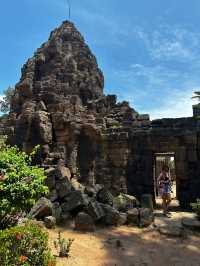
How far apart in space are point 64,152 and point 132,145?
12.6 ft

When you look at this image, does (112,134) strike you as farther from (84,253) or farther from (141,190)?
(84,253)

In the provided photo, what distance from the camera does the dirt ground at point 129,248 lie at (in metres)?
6.93

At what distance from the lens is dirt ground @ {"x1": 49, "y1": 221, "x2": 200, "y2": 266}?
22.7 feet

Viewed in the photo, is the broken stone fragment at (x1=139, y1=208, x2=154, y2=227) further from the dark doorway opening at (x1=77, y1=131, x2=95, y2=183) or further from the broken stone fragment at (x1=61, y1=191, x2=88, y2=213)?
the dark doorway opening at (x1=77, y1=131, x2=95, y2=183)

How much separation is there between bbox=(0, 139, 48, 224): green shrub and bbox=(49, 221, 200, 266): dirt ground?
1.53 metres

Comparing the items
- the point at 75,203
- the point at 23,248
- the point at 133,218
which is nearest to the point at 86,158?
the point at 75,203

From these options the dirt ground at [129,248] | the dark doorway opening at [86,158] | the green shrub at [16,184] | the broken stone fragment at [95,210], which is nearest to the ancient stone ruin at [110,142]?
the dark doorway opening at [86,158]

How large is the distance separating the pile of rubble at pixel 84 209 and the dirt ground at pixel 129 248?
346 millimetres

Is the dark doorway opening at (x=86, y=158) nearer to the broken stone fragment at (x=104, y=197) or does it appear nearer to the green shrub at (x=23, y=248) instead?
the broken stone fragment at (x=104, y=197)

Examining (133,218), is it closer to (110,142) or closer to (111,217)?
(111,217)

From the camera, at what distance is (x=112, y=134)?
677 inches

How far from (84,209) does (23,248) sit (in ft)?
14.5

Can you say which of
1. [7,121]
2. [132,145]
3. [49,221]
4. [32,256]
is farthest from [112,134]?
[32,256]

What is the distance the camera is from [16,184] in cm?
652
